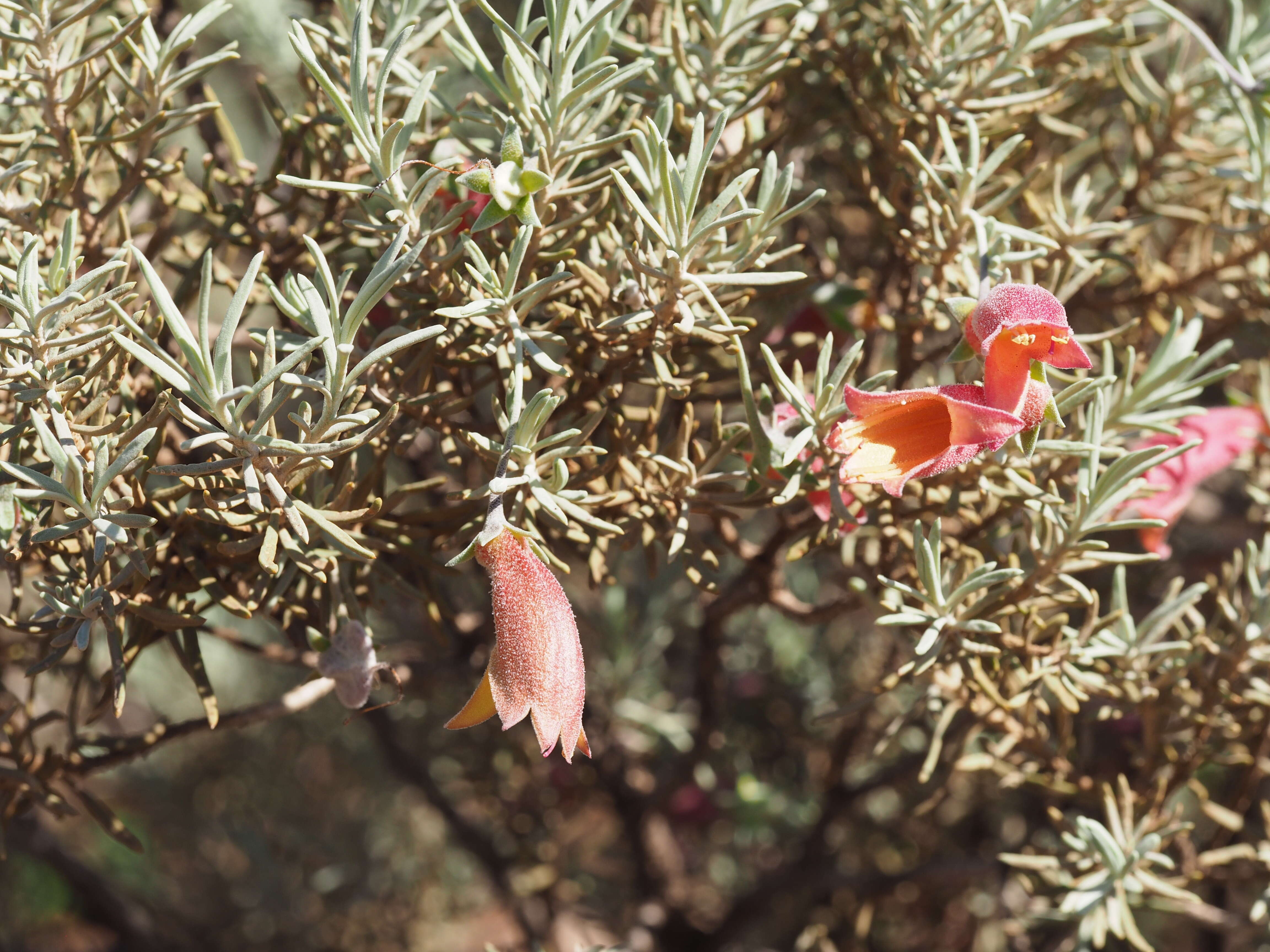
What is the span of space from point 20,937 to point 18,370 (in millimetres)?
1628

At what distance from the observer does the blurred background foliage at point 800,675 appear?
0.76m

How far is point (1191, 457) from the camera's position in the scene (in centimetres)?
81

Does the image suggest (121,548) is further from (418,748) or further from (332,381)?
(418,748)

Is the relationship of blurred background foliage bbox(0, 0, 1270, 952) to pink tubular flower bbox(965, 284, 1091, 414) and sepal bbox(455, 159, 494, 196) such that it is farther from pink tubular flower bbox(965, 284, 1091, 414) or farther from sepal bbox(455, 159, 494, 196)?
sepal bbox(455, 159, 494, 196)

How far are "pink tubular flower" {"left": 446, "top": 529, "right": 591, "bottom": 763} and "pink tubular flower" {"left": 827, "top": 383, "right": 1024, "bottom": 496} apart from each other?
181 millimetres

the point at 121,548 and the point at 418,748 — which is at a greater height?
the point at 121,548

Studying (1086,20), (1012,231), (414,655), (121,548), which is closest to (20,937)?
(414,655)

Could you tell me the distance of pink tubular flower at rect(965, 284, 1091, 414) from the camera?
0.53 m

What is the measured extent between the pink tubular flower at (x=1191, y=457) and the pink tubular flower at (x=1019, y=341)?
193mm

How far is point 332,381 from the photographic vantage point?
0.52 metres

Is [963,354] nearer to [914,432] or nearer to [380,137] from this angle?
[914,432]

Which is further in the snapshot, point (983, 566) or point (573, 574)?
point (573, 574)

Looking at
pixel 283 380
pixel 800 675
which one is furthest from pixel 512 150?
pixel 800 675

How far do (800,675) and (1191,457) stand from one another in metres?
0.72
